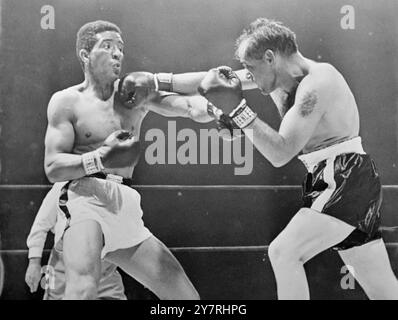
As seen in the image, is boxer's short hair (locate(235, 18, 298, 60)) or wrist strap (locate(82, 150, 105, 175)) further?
boxer's short hair (locate(235, 18, 298, 60))

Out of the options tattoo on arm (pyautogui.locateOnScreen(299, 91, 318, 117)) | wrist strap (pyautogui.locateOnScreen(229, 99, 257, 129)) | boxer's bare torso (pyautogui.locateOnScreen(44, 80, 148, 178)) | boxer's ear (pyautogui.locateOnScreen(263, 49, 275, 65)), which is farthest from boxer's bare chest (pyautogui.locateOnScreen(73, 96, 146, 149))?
tattoo on arm (pyautogui.locateOnScreen(299, 91, 318, 117))

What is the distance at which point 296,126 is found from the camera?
99.3 inches

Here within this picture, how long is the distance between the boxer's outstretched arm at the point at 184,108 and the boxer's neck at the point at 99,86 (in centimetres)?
26

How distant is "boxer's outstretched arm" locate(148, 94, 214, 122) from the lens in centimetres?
257

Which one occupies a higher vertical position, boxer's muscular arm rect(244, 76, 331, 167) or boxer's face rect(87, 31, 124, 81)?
boxer's face rect(87, 31, 124, 81)

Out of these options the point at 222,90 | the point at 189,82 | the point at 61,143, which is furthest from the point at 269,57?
the point at 61,143

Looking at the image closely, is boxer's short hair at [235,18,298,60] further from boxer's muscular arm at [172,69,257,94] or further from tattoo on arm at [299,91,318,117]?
tattoo on arm at [299,91,318,117]

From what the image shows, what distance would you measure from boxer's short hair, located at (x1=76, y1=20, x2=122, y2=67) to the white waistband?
1.18m

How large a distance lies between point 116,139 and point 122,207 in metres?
0.34

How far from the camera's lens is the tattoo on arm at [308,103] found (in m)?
Result: 2.52

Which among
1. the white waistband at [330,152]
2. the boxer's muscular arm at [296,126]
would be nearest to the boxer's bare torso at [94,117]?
the boxer's muscular arm at [296,126]

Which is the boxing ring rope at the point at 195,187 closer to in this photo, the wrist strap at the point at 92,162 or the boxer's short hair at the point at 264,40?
the wrist strap at the point at 92,162

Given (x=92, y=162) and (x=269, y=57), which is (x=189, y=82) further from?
(x=92, y=162)

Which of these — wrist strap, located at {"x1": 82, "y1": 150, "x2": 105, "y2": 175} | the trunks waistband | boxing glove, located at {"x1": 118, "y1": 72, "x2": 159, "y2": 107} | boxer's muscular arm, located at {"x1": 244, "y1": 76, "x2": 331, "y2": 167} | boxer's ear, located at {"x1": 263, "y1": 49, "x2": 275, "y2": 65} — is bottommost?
the trunks waistband
